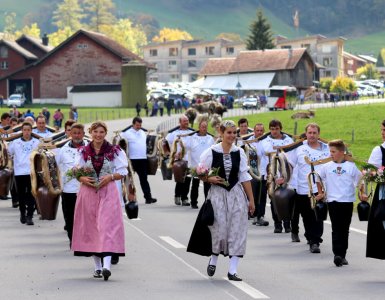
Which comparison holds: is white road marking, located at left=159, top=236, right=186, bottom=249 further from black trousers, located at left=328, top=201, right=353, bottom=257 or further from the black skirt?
the black skirt

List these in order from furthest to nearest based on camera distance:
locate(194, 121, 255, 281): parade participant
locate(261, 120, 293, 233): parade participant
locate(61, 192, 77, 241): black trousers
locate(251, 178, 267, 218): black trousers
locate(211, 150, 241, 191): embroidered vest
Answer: locate(251, 178, 267, 218): black trousers → locate(261, 120, 293, 233): parade participant → locate(61, 192, 77, 241): black trousers → locate(211, 150, 241, 191): embroidered vest → locate(194, 121, 255, 281): parade participant

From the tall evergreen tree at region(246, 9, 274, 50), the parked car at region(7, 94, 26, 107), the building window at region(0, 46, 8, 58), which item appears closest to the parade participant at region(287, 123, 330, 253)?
the parked car at region(7, 94, 26, 107)

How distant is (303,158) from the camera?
16.5m

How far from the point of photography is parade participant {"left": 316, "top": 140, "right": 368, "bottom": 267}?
47.5 ft

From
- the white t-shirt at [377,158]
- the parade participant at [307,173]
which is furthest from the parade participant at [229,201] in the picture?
the parade participant at [307,173]

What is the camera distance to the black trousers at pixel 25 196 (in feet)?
65.4

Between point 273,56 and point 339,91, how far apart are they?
15.5 m

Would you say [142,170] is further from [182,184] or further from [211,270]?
[211,270]

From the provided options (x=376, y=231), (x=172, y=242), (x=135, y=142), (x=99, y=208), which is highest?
(x=99, y=208)

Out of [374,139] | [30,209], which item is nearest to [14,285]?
[30,209]

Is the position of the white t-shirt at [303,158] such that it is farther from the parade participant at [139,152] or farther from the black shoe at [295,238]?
the parade participant at [139,152]

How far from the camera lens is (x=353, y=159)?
47.6ft

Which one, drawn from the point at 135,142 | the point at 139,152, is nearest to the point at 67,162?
the point at 135,142

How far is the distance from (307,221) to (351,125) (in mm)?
44505
